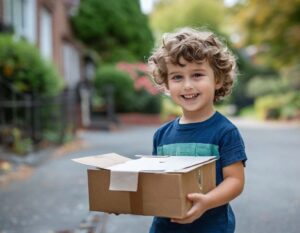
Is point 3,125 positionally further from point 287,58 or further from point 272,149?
point 287,58

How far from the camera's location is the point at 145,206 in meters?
1.85

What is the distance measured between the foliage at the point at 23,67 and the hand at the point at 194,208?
23.4 feet

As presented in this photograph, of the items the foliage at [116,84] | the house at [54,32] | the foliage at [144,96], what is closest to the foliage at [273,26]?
the foliage at [144,96]

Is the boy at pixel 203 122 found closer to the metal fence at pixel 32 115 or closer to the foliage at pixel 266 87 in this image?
the metal fence at pixel 32 115

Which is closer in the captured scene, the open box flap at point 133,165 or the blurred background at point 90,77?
the open box flap at point 133,165

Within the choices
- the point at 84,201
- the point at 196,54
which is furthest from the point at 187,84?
the point at 84,201

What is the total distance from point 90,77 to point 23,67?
14.4 meters

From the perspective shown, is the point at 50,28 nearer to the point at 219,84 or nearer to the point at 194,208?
the point at 219,84

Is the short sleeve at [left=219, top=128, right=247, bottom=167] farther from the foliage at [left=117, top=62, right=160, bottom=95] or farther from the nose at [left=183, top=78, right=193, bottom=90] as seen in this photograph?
the foliage at [left=117, top=62, right=160, bottom=95]

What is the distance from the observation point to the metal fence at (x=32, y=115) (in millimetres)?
8281

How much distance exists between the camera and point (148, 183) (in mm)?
1798

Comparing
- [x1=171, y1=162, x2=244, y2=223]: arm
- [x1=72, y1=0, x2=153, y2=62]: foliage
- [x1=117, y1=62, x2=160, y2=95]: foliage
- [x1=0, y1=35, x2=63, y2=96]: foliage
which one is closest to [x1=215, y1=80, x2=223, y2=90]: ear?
[x1=171, y1=162, x2=244, y2=223]: arm

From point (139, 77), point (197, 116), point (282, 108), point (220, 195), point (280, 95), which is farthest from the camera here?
point (280, 95)

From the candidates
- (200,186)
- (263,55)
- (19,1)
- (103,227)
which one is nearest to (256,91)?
(263,55)
